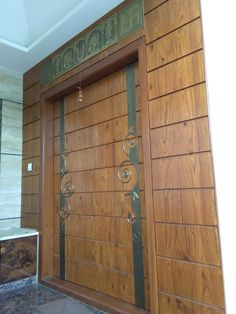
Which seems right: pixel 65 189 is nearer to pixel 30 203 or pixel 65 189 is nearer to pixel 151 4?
pixel 30 203

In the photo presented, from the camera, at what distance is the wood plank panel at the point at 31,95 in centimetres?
344

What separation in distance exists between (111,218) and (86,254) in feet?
1.83

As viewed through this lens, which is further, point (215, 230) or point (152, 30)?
point (152, 30)

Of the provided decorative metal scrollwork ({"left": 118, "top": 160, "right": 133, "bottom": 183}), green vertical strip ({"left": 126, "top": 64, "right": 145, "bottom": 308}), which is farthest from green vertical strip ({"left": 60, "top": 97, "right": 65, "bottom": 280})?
green vertical strip ({"left": 126, "top": 64, "right": 145, "bottom": 308})

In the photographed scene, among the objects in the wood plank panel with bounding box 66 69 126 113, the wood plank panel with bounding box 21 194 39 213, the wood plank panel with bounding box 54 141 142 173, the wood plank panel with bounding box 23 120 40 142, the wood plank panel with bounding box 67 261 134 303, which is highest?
the wood plank panel with bounding box 66 69 126 113

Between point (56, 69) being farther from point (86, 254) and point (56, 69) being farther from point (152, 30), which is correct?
point (86, 254)

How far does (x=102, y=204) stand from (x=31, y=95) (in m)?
1.89

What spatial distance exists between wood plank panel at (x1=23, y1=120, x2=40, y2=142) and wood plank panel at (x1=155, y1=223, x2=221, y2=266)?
84.4 inches

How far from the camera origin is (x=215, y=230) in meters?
1.64

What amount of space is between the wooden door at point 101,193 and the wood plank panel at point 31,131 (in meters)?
0.32

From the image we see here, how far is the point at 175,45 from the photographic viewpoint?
6.40ft

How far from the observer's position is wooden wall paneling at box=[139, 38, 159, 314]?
191cm

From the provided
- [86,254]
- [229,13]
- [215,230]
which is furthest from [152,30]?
[86,254]

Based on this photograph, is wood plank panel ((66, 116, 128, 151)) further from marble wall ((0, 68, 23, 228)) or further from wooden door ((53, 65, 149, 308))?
marble wall ((0, 68, 23, 228))
